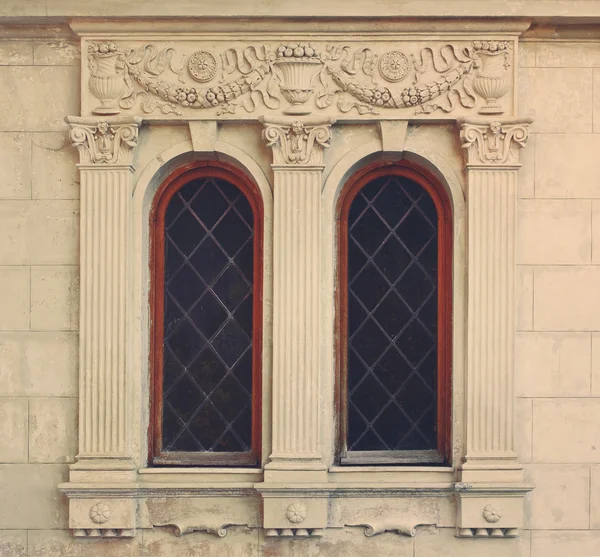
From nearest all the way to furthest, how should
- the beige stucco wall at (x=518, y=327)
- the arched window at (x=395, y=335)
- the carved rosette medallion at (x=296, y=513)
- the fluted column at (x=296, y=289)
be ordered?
the carved rosette medallion at (x=296, y=513) < the fluted column at (x=296, y=289) < the beige stucco wall at (x=518, y=327) < the arched window at (x=395, y=335)

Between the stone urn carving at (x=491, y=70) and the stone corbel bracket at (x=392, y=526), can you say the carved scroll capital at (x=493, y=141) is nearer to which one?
the stone urn carving at (x=491, y=70)

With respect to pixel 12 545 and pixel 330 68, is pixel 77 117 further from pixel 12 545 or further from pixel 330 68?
pixel 12 545

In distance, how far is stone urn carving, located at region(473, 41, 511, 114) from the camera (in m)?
9.10

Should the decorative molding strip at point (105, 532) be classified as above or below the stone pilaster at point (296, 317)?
below

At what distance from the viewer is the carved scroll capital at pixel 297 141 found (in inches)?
357

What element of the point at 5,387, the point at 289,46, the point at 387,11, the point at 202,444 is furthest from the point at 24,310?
the point at 387,11

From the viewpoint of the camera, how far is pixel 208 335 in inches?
369

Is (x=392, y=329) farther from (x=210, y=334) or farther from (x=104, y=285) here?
(x=104, y=285)

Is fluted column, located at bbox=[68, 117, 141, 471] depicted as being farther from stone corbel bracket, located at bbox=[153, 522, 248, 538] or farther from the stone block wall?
the stone block wall

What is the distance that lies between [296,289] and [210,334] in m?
0.95

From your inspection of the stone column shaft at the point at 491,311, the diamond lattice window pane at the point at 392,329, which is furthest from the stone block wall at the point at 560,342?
the diamond lattice window pane at the point at 392,329

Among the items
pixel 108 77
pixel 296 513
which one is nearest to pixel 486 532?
pixel 296 513

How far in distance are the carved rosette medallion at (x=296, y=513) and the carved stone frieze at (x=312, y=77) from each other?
11.6 ft

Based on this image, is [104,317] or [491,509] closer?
[491,509]
